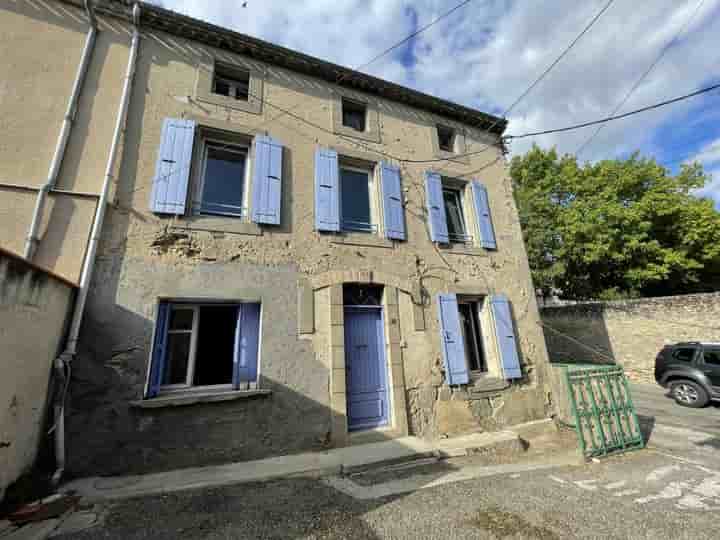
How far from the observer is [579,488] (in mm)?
3367

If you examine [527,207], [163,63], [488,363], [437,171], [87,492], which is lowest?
[87,492]

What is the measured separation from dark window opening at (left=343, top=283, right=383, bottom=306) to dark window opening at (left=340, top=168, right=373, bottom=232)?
1173mm

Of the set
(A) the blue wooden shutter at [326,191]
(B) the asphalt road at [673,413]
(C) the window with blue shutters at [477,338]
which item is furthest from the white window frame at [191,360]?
(B) the asphalt road at [673,413]

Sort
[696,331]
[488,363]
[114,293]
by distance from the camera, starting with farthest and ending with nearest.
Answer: [696,331], [488,363], [114,293]

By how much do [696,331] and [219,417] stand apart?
533 inches

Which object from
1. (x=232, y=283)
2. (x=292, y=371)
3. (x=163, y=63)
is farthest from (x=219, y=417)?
(x=163, y=63)

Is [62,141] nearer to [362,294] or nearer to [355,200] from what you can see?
[355,200]

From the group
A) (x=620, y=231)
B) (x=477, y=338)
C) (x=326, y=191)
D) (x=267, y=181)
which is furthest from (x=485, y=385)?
(x=620, y=231)

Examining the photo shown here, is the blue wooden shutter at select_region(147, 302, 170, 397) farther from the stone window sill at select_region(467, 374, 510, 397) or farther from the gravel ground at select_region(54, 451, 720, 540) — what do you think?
the stone window sill at select_region(467, 374, 510, 397)

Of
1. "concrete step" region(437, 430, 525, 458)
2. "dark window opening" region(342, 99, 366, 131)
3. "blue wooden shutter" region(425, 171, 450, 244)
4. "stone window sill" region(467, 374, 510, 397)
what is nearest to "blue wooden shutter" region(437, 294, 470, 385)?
"stone window sill" region(467, 374, 510, 397)

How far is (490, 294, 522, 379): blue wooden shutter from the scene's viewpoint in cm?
571

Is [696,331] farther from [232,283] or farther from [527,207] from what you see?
[232,283]

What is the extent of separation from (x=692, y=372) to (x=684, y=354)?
51 centimetres

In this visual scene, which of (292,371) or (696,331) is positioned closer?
(292,371)
